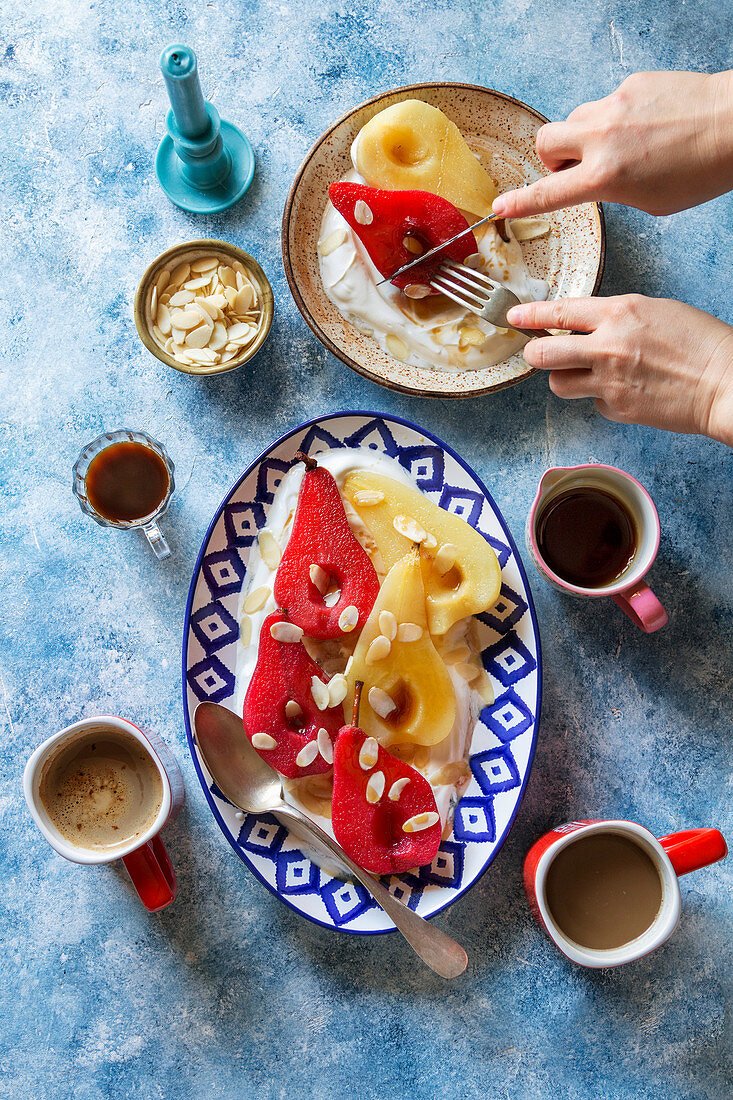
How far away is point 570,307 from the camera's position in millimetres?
1043

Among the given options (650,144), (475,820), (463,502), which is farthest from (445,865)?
(650,144)

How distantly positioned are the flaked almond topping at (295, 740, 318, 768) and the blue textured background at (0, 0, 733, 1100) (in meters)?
0.23

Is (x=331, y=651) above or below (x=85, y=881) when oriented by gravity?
above

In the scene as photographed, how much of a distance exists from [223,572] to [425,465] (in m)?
0.35

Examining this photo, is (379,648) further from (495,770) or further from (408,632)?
(495,770)

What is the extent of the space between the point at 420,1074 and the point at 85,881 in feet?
2.02

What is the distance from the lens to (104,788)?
1.17 metres

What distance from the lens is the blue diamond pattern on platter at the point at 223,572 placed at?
45.4 inches

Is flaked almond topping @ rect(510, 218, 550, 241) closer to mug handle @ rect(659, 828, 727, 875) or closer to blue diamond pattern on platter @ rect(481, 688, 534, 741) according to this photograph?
blue diamond pattern on platter @ rect(481, 688, 534, 741)

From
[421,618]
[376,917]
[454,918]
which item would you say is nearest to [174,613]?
[421,618]

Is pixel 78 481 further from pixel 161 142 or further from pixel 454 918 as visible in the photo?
pixel 454 918

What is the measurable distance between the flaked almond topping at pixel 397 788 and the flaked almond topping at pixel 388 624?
0.20 metres

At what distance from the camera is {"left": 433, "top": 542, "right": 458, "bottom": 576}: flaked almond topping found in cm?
111

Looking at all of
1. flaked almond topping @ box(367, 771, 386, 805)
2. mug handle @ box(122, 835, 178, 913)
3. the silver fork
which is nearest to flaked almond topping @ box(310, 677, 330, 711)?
flaked almond topping @ box(367, 771, 386, 805)
